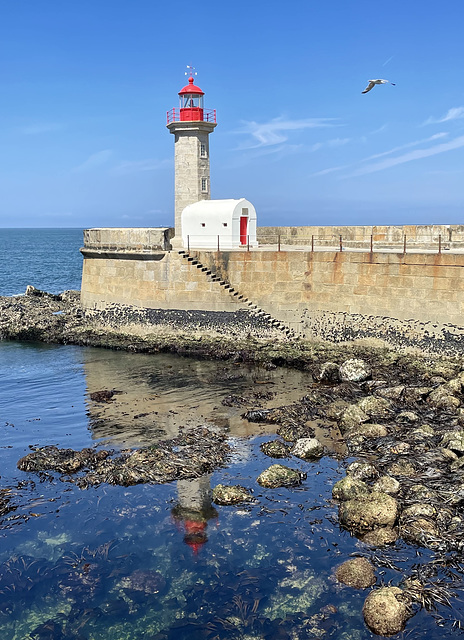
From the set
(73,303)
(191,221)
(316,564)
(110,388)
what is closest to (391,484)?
(316,564)

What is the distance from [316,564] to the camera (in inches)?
285

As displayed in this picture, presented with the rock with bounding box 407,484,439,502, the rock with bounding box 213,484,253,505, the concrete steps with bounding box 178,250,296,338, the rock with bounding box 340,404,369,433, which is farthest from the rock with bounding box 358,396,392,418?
the concrete steps with bounding box 178,250,296,338

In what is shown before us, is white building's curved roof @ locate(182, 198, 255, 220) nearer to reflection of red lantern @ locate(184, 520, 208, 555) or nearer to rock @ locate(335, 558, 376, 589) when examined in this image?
reflection of red lantern @ locate(184, 520, 208, 555)

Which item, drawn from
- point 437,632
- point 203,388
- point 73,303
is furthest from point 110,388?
point 73,303

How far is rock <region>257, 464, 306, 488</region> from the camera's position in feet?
30.2

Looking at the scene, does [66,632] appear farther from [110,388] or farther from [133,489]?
[110,388]

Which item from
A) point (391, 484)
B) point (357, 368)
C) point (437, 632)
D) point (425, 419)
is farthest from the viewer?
point (357, 368)

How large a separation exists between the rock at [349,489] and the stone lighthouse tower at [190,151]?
14.2 meters

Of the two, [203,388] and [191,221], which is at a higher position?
[191,221]

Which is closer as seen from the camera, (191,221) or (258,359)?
(258,359)

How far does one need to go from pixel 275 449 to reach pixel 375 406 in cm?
268

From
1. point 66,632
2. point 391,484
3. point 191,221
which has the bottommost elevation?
point 66,632

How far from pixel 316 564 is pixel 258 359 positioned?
32.1ft

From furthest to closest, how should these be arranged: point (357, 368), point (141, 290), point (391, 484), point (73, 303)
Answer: point (73, 303) → point (141, 290) → point (357, 368) → point (391, 484)
